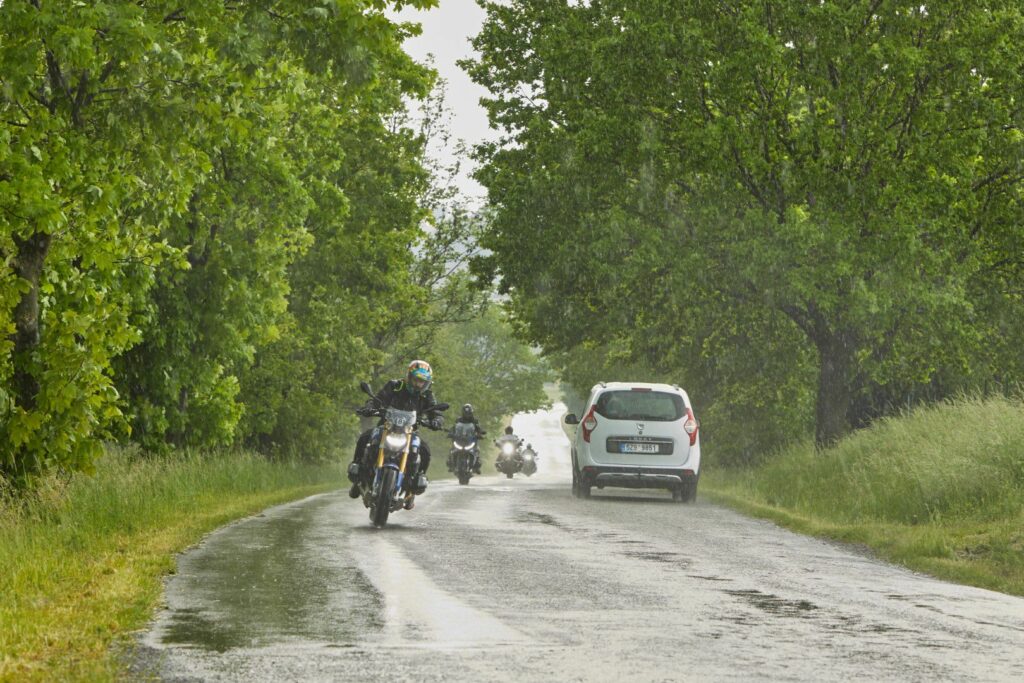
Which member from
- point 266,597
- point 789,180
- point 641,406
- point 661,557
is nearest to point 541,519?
point 661,557

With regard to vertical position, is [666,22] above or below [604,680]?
above

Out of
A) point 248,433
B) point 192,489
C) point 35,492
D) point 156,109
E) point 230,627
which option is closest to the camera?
point 230,627

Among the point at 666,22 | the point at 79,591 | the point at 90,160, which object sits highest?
the point at 666,22

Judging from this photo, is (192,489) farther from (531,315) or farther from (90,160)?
(531,315)

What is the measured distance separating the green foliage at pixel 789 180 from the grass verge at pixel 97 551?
929 cm

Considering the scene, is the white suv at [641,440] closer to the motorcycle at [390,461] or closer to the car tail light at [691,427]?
the car tail light at [691,427]

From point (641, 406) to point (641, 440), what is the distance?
613 millimetres

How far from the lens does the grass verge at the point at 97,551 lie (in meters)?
7.77

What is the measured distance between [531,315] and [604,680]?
26.3 metres

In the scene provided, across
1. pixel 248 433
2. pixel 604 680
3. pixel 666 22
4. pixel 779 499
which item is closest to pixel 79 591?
pixel 604 680

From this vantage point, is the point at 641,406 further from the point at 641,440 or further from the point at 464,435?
the point at 464,435

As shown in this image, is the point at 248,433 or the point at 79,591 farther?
the point at 248,433

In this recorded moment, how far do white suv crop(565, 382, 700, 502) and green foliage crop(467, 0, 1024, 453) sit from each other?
3.62 m

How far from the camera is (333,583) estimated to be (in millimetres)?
10867
